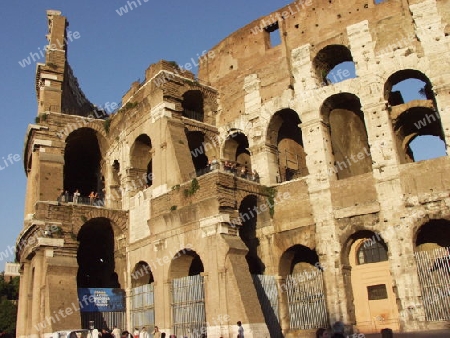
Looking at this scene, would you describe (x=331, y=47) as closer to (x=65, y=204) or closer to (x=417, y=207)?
(x=417, y=207)

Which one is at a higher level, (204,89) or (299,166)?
(204,89)

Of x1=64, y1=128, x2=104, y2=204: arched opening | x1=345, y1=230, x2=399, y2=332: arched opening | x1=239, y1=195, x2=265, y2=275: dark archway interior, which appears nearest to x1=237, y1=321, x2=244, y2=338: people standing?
x1=345, y1=230, x2=399, y2=332: arched opening

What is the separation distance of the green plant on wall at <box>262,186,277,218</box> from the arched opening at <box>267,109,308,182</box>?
93 centimetres

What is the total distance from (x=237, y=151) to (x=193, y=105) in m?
3.03

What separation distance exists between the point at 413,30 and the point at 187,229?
10.7 m

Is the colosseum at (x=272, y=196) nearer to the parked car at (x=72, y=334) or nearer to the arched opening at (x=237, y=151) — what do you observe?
the arched opening at (x=237, y=151)

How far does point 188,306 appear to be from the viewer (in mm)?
17391

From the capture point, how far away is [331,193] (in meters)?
17.9

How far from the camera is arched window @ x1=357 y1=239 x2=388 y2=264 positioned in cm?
1828

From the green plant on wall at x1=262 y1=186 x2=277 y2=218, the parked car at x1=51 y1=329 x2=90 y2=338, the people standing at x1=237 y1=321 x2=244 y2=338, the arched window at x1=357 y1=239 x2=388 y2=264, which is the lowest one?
the people standing at x1=237 y1=321 x2=244 y2=338

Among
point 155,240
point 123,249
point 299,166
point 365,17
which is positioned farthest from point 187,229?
point 365,17

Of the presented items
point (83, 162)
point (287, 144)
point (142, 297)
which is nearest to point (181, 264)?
point (142, 297)

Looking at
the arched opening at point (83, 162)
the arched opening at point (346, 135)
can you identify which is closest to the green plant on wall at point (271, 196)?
the arched opening at point (346, 135)

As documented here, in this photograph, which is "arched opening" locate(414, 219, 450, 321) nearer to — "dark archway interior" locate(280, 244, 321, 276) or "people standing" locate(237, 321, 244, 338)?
"dark archway interior" locate(280, 244, 321, 276)
